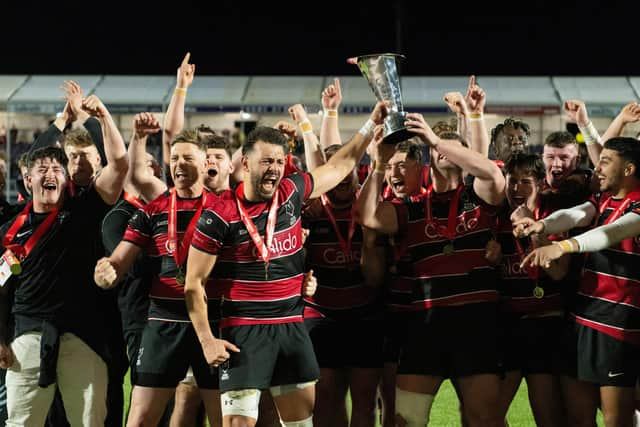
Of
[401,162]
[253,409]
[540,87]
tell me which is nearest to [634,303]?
[401,162]

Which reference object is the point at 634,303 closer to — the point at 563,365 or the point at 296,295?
the point at 563,365

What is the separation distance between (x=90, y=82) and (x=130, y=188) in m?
13.0

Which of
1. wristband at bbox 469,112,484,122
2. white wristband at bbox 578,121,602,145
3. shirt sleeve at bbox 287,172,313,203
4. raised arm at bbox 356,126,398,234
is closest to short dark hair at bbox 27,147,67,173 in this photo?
shirt sleeve at bbox 287,172,313,203

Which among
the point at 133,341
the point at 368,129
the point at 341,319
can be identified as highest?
the point at 368,129

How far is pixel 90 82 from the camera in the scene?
17.4 m

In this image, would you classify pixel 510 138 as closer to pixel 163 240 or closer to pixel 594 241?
pixel 594 241

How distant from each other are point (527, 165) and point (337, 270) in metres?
1.24

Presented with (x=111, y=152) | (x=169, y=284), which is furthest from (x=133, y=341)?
(x=111, y=152)

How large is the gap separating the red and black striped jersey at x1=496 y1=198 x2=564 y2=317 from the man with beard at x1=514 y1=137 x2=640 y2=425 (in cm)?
21

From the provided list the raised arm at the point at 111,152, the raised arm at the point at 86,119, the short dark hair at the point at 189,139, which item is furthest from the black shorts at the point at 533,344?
the raised arm at the point at 86,119

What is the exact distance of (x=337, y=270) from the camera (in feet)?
16.8

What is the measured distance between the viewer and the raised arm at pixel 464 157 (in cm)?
440

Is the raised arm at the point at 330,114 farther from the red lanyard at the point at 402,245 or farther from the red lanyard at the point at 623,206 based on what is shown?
the red lanyard at the point at 623,206
